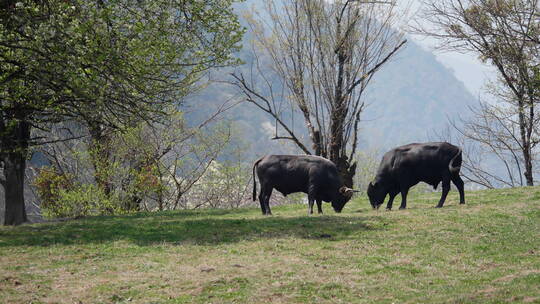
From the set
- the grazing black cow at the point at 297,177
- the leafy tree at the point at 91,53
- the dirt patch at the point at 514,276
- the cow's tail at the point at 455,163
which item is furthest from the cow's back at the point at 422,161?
the dirt patch at the point at 514,276

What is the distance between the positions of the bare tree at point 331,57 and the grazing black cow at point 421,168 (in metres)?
10.6

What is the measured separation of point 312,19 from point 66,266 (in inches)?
1012

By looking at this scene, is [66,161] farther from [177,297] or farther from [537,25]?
[177,297]

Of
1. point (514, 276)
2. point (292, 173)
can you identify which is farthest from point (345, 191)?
point (514, 276)

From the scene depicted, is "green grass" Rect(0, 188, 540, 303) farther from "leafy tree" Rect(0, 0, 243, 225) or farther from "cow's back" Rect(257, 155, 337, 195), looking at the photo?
"leafy tree" Rect(0, 0, 243, 225)

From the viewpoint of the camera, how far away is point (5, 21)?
1952cm

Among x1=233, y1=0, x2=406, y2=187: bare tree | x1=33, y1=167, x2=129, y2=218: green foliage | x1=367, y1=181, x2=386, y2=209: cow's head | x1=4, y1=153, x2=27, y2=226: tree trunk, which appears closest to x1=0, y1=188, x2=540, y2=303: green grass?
x1=4, y1=153, x2=27, y2=226: tree trunk

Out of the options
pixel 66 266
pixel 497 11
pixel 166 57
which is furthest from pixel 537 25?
pixel 66 266

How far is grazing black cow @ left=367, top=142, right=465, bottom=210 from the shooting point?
24.6 m

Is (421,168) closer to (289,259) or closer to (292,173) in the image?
(292,173)

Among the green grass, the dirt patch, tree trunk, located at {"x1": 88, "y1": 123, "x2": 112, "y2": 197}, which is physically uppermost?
tree trunk, located at {"x1": 88, "y1": 123, "x2": 112, "y2": 197}

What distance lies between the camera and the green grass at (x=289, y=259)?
13195 millimetres

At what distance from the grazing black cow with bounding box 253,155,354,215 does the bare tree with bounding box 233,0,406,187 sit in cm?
1151

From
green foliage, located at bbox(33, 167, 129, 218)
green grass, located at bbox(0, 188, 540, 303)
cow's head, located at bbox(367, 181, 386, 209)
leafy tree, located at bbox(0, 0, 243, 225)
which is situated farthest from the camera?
green foliage, located at bbox(33, 167, 129, 218)
